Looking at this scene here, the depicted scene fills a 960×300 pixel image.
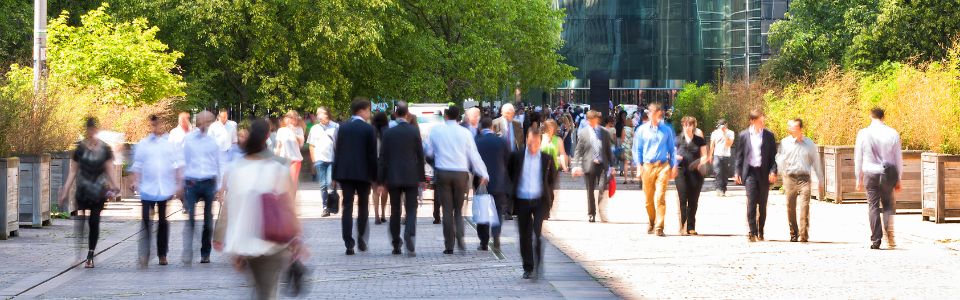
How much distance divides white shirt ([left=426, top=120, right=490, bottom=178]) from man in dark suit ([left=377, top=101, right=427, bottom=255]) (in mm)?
197

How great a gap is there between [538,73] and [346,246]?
50.9 metres

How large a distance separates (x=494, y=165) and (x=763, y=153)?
3.83 metres

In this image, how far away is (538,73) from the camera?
217 feet

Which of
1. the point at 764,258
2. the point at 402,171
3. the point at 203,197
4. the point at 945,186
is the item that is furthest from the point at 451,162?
the point at 945,186

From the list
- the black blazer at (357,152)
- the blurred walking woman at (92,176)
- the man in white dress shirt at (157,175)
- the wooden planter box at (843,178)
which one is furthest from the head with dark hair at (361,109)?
the wooden planter box at (843,178)

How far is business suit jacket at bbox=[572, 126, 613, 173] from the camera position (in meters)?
21.4

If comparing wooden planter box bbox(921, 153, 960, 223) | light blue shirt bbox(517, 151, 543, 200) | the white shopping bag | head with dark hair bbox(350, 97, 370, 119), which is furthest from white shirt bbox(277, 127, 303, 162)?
light blue shirt bbox(517, 151, 543, 200)

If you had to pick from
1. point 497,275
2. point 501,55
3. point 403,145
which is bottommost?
point 497,275

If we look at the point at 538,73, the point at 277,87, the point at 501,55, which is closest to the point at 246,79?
the point at 277,87

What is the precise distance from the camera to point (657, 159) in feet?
59.6

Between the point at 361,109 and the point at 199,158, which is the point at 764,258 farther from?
the point at 199,158

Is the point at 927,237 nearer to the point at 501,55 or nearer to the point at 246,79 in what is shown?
the point at 246,79

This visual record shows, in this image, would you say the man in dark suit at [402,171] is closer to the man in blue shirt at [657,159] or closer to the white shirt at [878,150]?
the man in blue shirt at [657,159]

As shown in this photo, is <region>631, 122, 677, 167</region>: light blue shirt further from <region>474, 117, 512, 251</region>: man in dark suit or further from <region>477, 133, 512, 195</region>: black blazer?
<region>477, 133, 512, 195</region>: black blazer
